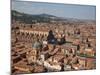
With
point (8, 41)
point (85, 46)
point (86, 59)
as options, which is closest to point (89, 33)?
point (85, 46)

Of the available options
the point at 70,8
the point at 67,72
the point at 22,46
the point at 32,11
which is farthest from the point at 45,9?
the point at 67,72

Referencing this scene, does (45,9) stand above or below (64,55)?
above

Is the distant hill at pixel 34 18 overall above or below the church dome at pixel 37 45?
above

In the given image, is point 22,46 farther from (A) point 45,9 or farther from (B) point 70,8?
(B) point 70,8

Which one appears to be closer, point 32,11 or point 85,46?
point 32,11

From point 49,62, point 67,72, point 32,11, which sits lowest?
point 67,72

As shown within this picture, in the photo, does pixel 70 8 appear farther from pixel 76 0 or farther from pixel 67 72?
pixel 67 72

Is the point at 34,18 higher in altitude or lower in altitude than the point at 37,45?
higher

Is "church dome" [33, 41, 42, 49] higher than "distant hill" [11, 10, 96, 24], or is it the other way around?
"distant hill" [11, 10, 96, 24]
